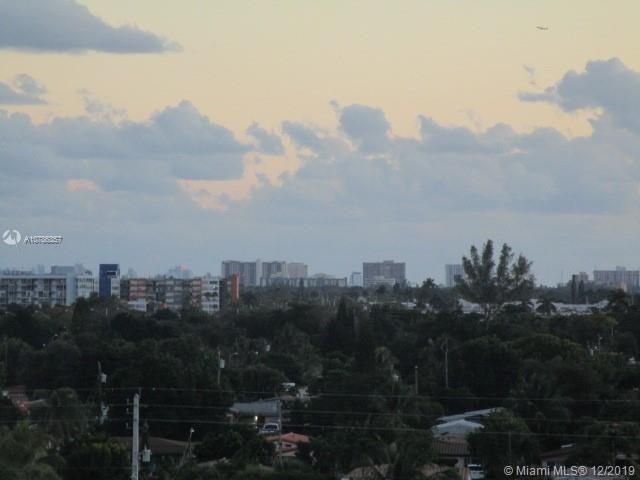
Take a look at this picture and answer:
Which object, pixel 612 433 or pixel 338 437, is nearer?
pixel 612 433

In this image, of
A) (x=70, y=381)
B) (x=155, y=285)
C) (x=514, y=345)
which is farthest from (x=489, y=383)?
(x=155, y=285)

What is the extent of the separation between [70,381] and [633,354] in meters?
24.7

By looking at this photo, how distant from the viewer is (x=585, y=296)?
143 meters

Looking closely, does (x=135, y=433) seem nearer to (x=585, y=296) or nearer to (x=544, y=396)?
(x=544, y=396)

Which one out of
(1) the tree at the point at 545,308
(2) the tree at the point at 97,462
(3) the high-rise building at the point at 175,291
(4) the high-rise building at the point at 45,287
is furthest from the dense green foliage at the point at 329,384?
(3) the high-rise building at the point at 175,291

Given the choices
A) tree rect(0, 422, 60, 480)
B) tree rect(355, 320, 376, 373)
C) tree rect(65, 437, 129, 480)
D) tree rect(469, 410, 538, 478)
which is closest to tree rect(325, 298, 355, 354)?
tree rect(355, 320, 376, 373)

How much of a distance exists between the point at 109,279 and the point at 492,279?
66915 mm

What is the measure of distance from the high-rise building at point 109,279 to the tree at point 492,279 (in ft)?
199

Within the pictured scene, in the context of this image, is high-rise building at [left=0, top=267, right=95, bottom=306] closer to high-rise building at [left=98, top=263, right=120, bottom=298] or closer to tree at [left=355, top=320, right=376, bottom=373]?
high-rise building at [left=98, top=263, right=120, bottom=298]

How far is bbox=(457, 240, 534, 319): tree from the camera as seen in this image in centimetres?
9106

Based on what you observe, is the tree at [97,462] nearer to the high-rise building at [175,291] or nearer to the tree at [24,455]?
the tree at [24,455]

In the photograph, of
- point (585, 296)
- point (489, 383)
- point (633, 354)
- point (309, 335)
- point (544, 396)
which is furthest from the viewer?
point (585, 296)

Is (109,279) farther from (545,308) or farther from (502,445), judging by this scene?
(502,445)

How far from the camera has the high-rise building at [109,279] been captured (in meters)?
148
